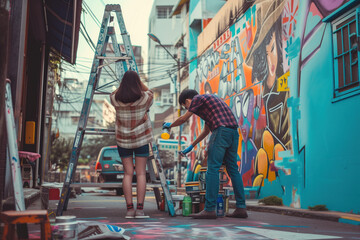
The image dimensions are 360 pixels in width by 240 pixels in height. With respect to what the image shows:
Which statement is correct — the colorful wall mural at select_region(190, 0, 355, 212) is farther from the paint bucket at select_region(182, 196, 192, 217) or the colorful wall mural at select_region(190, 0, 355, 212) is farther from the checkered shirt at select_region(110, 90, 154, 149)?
the checkered shirt at select_region(110, 90, 154, 149)

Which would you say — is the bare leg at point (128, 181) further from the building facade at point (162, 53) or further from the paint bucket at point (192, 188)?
the building facade at point (162, 53)

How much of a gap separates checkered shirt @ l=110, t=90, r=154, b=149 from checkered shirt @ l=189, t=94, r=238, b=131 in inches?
24.0

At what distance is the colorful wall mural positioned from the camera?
698 cm

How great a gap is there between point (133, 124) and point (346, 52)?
3435mm

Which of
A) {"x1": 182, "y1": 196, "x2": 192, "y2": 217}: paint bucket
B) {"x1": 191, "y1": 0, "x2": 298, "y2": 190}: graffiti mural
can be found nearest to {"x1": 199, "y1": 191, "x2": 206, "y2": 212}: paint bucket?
{"x1": 182, "y1": 196, "x2": 192, "y2": 217}: paint bucket

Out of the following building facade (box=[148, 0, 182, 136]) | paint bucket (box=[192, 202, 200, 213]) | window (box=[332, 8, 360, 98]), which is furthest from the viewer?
building facade (box=[148, 0, 182, 136])

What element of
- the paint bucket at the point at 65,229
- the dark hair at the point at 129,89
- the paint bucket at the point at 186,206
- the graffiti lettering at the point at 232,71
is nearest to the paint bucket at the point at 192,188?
the paint bucket at the point at 186,206

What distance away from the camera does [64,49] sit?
1096cm

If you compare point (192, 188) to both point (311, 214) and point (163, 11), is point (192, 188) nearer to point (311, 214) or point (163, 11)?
point (311, 214)

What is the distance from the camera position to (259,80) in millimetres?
10109

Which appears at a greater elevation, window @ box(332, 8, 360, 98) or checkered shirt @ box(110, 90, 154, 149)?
window @ box(332, 8, 360, 98)

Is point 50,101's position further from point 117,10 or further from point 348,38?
point 348,38

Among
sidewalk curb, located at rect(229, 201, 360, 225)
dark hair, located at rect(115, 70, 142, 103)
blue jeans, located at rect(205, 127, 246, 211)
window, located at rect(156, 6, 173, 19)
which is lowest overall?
sidewalk curb, located at rect(229, 201, 360, 225)

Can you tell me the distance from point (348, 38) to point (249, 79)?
4.93 m
